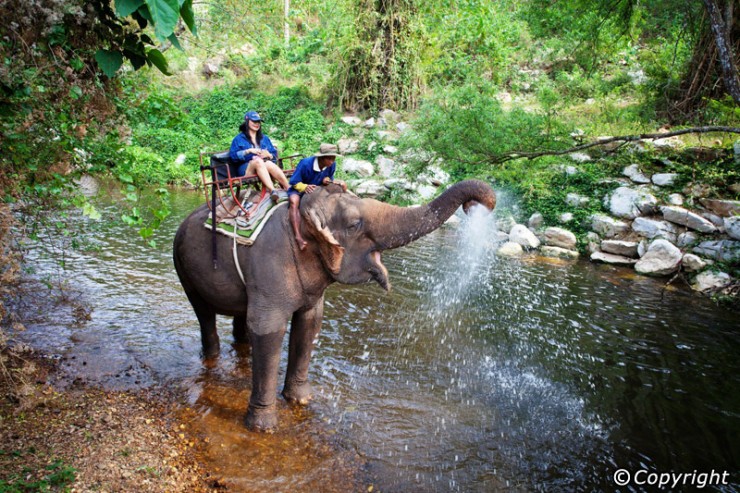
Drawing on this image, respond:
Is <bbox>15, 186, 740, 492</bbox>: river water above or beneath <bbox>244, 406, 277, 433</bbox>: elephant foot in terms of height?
beneath

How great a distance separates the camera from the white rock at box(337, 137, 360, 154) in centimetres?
2002

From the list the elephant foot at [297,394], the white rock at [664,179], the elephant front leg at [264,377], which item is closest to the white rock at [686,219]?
the white rock at [664,179]

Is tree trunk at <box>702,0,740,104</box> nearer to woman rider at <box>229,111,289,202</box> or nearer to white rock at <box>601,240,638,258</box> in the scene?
woman rider at <box>229,111,289,202</box>

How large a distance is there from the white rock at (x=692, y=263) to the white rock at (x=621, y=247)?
1218mm

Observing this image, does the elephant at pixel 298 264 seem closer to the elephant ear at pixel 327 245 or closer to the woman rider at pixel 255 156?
the elephant ear at pixel 327 245

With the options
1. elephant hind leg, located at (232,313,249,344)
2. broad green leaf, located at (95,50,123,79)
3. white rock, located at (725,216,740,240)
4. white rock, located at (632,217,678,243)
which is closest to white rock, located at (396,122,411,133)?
white rock, located at (632,217,678,243)

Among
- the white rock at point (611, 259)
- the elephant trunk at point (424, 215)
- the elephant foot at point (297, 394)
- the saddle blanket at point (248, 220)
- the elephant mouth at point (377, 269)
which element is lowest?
the white rock at point (611, 259)

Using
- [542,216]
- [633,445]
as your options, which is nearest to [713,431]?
[633,445]

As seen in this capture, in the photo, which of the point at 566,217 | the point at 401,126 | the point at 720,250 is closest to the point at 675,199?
the point at 720,250

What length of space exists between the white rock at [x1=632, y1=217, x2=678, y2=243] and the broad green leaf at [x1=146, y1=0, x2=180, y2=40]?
38.9ft

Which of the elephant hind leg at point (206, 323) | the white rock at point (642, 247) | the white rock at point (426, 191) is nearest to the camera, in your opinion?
the elephant hind leg at point (206, 323)

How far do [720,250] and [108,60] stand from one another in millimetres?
11515

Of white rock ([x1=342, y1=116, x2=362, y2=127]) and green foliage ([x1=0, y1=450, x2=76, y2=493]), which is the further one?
white rock ([x1=342, y1=116, x2=362, y2=127])

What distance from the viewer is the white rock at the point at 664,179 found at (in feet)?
39.5
